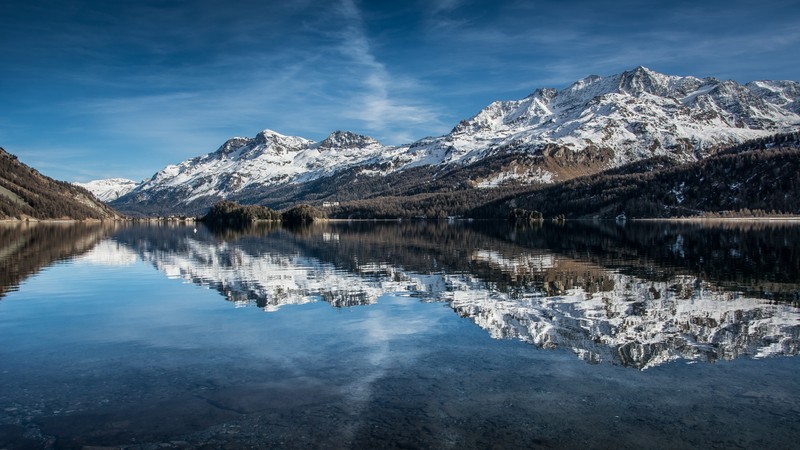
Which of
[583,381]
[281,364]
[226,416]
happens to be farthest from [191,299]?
[583,381]

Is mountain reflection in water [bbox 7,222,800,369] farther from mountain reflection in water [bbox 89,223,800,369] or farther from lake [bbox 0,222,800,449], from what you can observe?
lake [bbox 0,222,800,449]

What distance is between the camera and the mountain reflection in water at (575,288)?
27.3 meters

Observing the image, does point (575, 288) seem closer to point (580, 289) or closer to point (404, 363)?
point (580, 289)

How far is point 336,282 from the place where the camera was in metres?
49.4

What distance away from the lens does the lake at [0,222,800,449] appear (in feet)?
55.6

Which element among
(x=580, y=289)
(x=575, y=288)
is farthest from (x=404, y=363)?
(x=575, y=288)

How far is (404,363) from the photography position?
24141 mm

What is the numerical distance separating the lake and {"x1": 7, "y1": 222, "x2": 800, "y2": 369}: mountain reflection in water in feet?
0.76

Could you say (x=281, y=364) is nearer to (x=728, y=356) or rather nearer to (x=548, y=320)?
(x=548, y=320)

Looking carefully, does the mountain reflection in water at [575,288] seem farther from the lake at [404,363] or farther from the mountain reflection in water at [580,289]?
the lake at [404,363]

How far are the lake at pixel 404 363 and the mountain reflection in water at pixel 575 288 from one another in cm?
23

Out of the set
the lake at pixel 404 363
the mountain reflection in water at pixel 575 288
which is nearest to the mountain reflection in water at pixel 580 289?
the mountain reflection in water at pixel 575 288

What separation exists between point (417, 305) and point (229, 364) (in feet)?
54.3

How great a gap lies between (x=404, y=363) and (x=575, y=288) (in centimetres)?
2362
